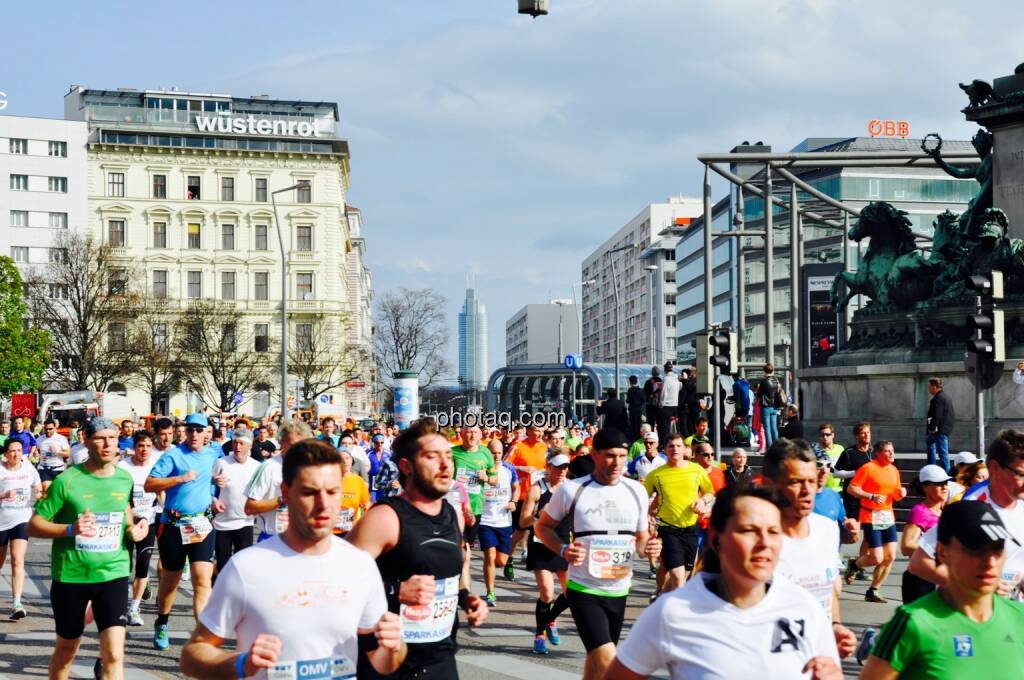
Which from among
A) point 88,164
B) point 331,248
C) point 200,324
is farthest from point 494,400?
point 88,164

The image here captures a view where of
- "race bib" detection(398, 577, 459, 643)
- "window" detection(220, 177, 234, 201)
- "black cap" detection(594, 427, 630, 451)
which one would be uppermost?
"window" detection(220, 177, 234, 201)

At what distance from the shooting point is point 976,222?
23.4m

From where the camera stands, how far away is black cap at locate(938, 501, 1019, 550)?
13.3ft

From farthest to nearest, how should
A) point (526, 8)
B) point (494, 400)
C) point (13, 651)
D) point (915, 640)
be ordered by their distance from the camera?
point (494, 400), point (13, 651), point (526, 8), point (915, 640)

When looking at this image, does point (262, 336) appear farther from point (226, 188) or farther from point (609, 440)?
point (609, 440)

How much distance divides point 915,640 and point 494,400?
6433 cm

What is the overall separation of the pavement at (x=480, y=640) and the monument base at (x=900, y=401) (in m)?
6.57

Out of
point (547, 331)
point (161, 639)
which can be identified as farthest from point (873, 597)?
point (547, 331)

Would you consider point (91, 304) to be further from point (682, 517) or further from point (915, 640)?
point (915, 640)

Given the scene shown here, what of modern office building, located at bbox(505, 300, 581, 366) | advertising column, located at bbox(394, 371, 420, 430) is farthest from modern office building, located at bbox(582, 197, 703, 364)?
advertising column, located at bbox(394, 371, 420, 430)

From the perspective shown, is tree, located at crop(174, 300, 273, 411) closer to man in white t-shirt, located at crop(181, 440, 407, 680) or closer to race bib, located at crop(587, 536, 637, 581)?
race bib, located at crop(587, 536, 637, 581)

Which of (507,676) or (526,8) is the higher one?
(526,8)

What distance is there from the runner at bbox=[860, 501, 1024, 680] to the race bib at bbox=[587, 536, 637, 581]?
14.3ft

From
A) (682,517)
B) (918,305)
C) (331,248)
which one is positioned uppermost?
(331,248)
